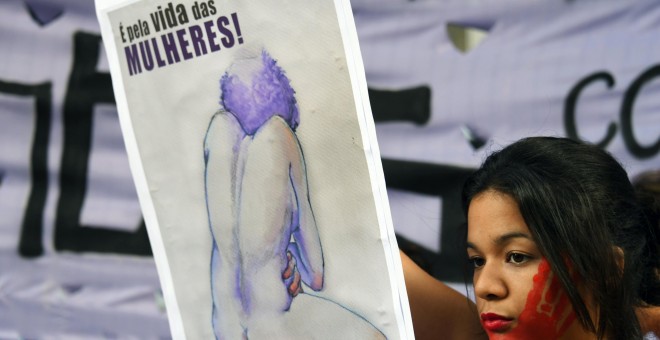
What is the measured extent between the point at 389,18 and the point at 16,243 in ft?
4.22

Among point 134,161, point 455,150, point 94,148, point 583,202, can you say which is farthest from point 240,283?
point 94,148

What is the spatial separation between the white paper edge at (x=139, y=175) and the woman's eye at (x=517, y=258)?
55cm

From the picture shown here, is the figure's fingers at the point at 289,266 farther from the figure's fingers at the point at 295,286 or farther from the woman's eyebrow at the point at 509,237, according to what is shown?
the woman's eyebrow at the point at 509,237

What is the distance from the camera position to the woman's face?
1.40m

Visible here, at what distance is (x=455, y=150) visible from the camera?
245cm

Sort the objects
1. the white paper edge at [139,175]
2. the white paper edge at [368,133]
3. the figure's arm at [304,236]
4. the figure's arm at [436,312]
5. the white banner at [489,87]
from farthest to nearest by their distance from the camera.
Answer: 1. the white banner at [489,87]
2. the figure's arm at [436,312]
3. the white paper edge at [139,175]
4. the figure's arm at [304,236]
5. the white paper edge at [368,133]

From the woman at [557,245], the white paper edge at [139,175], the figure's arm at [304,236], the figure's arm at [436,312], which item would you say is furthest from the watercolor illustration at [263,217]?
the figure's arm at [436,312]

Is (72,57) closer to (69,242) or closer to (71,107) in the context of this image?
(71,107)

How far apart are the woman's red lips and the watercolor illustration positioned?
0.18 meters

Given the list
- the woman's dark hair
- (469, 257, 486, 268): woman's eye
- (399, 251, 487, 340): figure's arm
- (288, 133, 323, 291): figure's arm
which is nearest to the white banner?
(399, 251, 487, 340): figure's arm

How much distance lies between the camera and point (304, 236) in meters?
1.42

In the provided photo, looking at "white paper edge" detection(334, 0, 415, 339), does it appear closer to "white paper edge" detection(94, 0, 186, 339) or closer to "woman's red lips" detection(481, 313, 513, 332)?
"woman's red lips" detection(481, 313, 513, 332)

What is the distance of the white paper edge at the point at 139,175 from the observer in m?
1.58

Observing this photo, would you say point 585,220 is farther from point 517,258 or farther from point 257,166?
point 257,166
